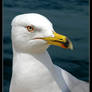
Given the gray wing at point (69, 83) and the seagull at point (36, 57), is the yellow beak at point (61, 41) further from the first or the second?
the gray wing at point (69, 83)

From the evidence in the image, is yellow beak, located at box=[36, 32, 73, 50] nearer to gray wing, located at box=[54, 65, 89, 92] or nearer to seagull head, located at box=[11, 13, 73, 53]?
seagull head, located at box=[11, 13, 73, 53]

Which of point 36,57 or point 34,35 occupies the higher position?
point 34,35

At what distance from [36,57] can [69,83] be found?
0.32 metres

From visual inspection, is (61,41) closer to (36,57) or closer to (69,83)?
(36,57)

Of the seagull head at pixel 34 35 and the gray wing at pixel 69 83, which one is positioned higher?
the seagull head at pixel 34 35

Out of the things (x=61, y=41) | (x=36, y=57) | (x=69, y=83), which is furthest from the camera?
(x=69, y=83)

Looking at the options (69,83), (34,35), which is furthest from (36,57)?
(69,83)

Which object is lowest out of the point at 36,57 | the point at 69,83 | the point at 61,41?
the point at 69,83

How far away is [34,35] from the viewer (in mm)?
2787

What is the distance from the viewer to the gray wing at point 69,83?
297 centimetres

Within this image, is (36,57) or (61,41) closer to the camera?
(61,41)

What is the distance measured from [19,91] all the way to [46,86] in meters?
0.19

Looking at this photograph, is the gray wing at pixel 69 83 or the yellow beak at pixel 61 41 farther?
the gray wing at pixel 69 83

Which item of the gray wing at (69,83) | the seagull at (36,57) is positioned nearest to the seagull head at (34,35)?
the seagull at (36,57)
